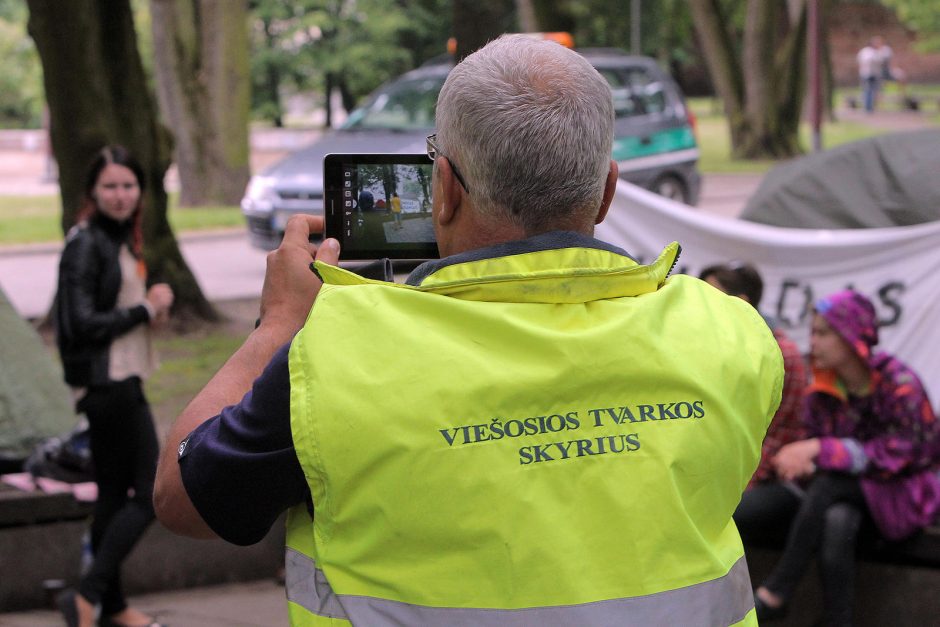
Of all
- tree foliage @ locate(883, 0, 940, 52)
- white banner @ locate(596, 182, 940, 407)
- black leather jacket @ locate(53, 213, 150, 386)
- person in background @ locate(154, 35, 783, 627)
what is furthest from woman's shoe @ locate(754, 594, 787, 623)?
tree foliage @ locate(883, 0, 940, 52)

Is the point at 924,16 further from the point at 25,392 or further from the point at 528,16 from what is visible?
the point at 25,392

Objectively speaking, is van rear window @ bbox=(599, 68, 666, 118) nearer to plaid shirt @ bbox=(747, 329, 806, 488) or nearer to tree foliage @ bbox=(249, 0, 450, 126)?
plaid shirt @ bbox=(747, 329, 806, 488)

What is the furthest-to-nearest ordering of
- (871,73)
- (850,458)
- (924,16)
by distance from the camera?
(924,16) < (871,73) < (850,458)

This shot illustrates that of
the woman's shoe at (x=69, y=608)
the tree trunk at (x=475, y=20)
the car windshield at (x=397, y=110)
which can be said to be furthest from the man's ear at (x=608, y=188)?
the tree trunk at (x=475, y=20)

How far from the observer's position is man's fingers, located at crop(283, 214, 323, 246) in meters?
1.84

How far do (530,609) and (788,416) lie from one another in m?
3.47

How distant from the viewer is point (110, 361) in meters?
4.94

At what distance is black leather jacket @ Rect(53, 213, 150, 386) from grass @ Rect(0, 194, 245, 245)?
13.9m

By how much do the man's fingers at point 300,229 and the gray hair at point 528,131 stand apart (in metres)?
0.27

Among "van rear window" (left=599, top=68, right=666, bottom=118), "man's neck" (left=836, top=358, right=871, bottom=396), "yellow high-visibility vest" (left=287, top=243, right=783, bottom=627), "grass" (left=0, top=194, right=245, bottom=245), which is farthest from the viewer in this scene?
"grass" (left=0, top=194, right=245, bottom=245)

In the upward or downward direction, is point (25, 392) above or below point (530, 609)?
below

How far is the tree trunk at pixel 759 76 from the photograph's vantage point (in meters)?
26.0

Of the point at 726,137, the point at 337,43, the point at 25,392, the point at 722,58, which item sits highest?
the point at 25,392

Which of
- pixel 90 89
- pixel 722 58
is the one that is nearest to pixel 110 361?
pixel 90 89
